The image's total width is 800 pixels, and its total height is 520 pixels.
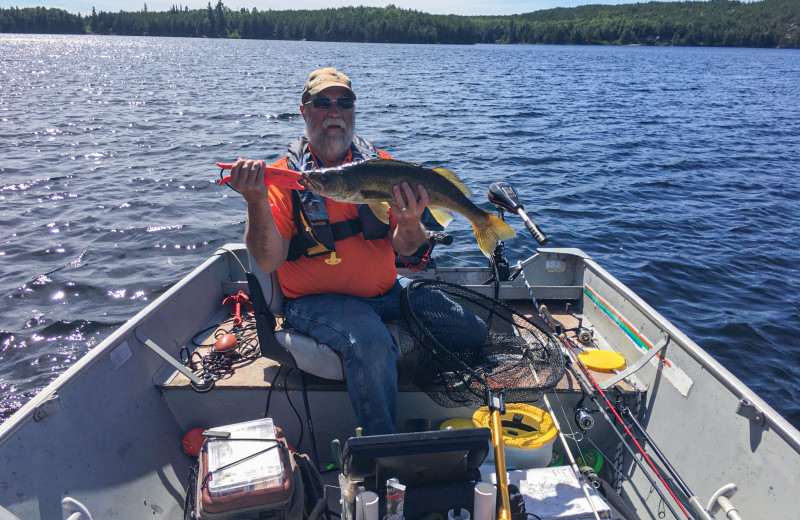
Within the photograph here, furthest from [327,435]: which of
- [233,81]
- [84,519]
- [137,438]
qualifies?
[233,81]

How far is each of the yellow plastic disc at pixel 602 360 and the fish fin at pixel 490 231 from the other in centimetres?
137

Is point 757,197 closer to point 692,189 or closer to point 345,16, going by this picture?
point 692,189

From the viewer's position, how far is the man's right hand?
3.15m

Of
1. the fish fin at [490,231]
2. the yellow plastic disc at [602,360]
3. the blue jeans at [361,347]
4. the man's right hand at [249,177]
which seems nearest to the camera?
the man's right hand at [249,177]

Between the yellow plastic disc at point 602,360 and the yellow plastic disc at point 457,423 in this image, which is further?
the yellow plastic disc at point 602,360

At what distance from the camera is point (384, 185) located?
3486 millimetres

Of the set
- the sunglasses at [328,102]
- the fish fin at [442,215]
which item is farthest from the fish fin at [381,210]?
the sunglasses at [328,102]

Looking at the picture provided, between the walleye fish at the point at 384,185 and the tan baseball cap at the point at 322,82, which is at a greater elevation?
the tan baseball cap at the point at 322,82

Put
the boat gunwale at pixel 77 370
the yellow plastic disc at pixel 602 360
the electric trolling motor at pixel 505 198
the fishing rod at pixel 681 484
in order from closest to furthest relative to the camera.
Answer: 1. the boat gunwale at pixel 77 370
2. the fishing rod at pixel 681 484
3. the yellow plastic disc at pixel 602 360
4. the electric trolling motor at pixel 505 198

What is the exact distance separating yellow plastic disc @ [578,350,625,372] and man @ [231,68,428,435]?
67.3 inches

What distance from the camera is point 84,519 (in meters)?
2.60

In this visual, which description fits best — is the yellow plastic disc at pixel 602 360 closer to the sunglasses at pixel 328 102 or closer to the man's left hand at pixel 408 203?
the man's left hand at pixel 408 203

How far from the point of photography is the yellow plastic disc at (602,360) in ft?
14.3

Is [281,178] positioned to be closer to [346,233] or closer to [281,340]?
[346,233]
